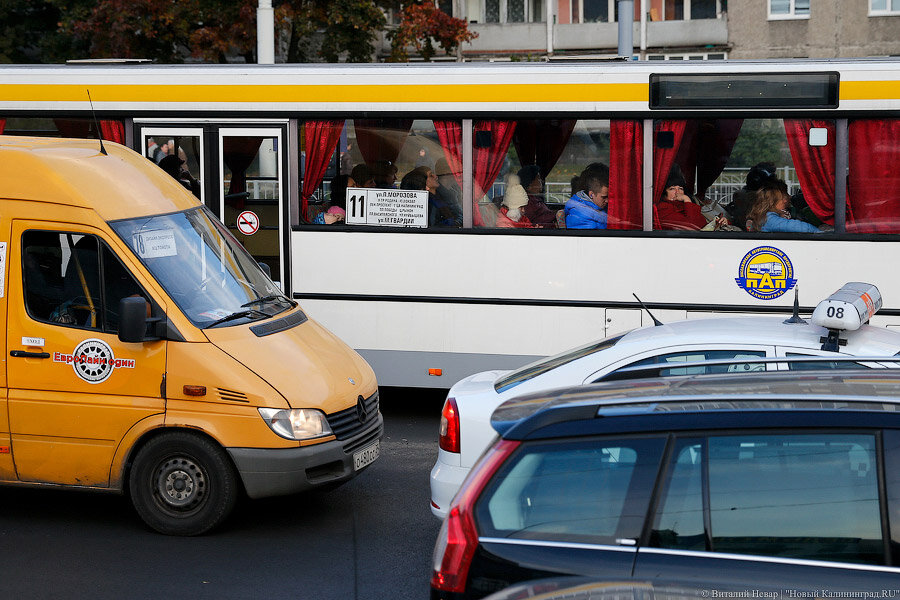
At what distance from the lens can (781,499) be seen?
10.8 feet

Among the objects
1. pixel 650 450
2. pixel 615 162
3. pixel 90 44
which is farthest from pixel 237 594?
pixel 90 44

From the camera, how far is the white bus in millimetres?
9023

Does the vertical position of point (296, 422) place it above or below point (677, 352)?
below

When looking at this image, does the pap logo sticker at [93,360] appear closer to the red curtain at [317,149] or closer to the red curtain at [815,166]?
the red curtain at [317,149]

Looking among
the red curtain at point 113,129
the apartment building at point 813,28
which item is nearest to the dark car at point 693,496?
the red curtain at point 113,129

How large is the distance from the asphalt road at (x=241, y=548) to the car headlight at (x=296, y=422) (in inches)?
27.8

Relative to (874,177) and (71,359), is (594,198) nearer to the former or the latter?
(874,177)

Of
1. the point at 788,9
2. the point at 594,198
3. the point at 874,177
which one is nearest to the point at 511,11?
the point at 788,9

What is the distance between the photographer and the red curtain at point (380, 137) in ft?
32.0

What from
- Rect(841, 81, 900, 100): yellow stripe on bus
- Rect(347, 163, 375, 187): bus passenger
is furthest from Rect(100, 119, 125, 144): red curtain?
Rect(841, 81, 900, 100): yellow stripe on bus

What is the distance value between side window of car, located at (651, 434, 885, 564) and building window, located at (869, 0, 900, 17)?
37101mm

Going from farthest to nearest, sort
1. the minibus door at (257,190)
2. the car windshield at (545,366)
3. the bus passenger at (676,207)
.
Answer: the minibus door at (257,190) < the bus passenger at (676,207) < the car windshield at (545,366)

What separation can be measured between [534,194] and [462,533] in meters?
6.33

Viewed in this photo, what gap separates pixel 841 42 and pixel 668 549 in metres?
37.2
